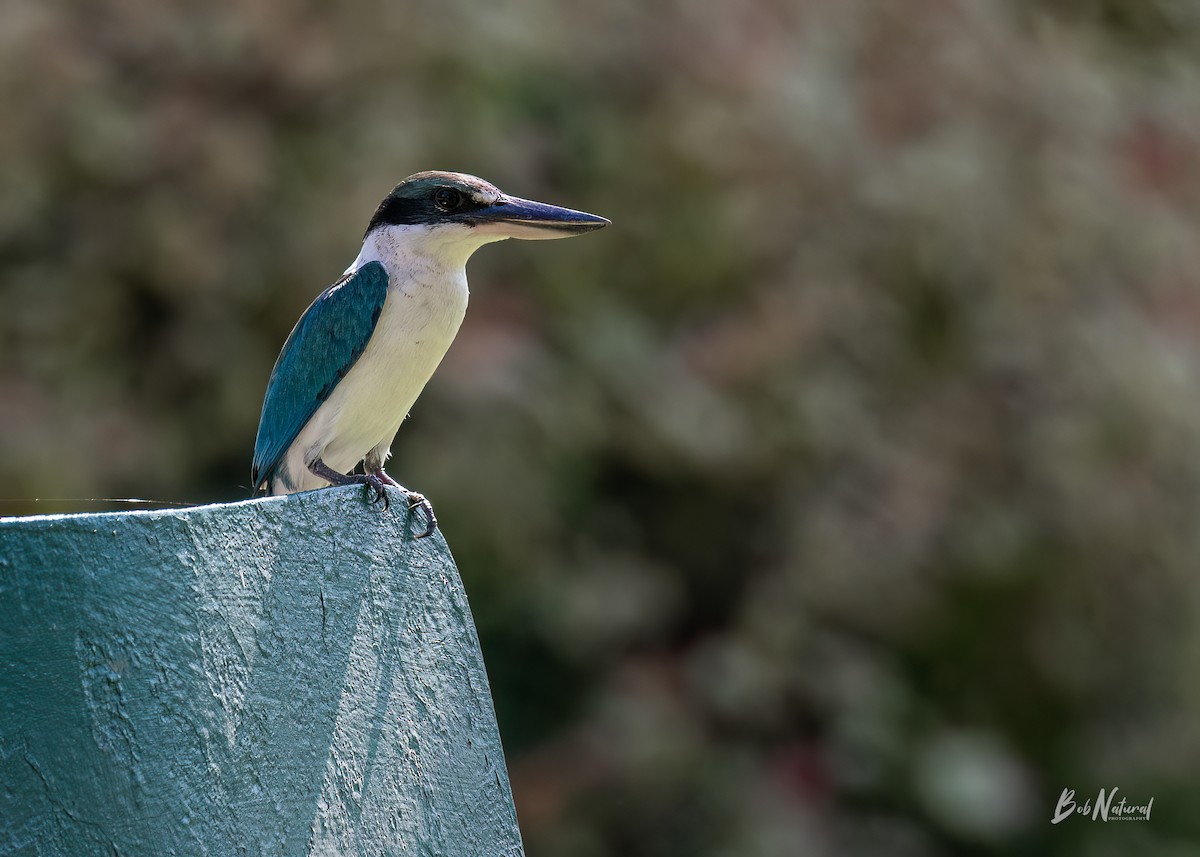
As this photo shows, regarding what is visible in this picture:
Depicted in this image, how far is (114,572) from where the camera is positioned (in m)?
1.95

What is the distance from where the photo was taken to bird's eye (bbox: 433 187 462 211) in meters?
3.17

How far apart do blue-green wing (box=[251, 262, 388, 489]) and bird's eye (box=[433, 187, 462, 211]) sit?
20 cm

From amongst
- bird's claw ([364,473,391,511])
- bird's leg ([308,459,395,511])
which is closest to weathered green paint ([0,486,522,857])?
bird's claw ([364,473,391,511])

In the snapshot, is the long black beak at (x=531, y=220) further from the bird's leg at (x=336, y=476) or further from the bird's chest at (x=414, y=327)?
the bird's leg at (x=336, y=476)

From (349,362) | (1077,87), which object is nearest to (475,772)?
(349,362)

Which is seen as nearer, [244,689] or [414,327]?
[244,689]

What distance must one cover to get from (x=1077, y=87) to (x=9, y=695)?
6.45 metres

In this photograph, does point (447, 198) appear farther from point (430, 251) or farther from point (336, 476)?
point (336, 476)

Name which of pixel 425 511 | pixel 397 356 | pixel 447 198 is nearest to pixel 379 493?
pixel 425 511

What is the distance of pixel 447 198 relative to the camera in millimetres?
3178

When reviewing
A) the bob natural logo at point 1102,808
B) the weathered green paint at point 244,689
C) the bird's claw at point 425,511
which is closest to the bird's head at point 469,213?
the bird's claw at point 425,511

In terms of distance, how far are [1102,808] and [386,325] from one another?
→ 4772mm

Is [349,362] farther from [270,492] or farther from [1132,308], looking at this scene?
[1132,308]

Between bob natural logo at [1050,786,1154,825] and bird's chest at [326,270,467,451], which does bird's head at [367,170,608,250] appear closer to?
bird's chest at [326,270,467,451]
